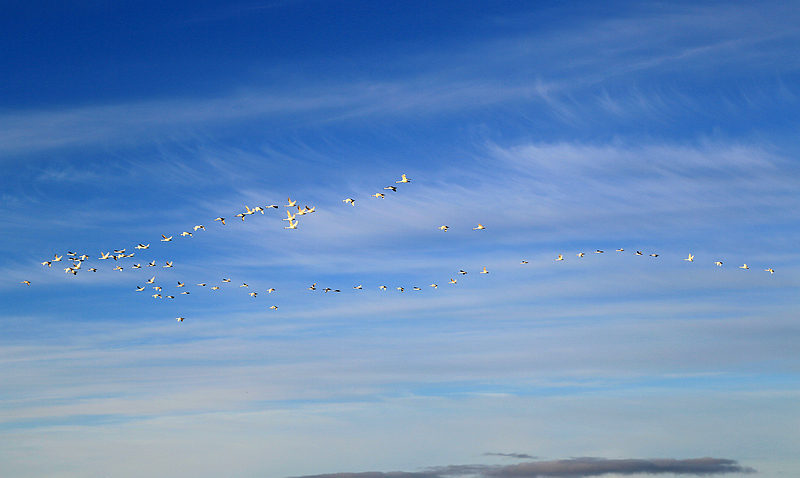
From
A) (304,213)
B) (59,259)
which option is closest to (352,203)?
(304,213)

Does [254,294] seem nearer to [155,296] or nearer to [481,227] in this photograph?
[155,296]

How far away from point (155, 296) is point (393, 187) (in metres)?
46.0

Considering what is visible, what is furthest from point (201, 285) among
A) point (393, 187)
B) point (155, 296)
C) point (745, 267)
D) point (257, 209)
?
point (745, 267)

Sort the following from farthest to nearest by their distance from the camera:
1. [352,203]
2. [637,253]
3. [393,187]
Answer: [637,253] → [352,203] → [393,187]

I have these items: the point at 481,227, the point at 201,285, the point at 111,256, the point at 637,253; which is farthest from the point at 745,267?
the point at 111,256

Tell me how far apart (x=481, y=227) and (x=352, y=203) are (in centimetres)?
2294

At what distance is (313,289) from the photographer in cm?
13950

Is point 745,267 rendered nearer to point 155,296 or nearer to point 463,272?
point 463,272

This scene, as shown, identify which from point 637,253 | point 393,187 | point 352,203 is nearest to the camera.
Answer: point 393,187

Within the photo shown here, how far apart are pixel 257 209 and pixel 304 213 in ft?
30.6

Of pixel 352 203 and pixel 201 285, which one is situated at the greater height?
pixel 352 203

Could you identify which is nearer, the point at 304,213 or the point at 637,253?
the point at 304,213

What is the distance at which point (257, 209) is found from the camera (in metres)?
130

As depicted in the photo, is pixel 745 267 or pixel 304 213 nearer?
pixel 304 213
